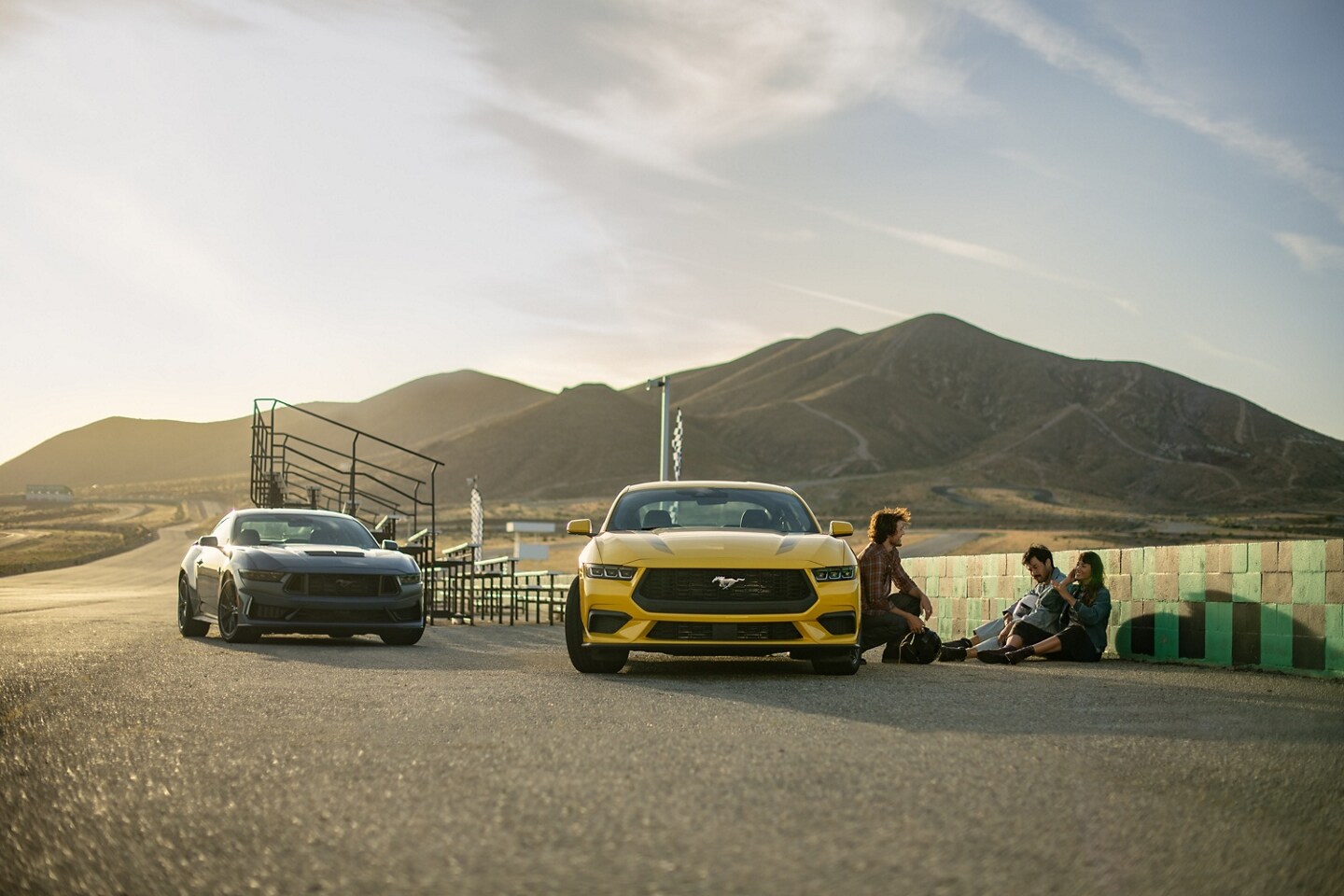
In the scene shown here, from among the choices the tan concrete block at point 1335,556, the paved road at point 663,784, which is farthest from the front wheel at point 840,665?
the tan concrete block at point 1335,556

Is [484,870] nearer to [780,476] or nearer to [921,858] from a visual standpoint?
[921,858]

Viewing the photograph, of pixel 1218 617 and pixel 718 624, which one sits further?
pixel 1218 617

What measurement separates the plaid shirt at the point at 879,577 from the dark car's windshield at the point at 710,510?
0.77 meters

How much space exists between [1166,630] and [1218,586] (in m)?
0.95

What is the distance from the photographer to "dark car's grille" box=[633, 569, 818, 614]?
35.9 ft

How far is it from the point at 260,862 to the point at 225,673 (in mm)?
6881

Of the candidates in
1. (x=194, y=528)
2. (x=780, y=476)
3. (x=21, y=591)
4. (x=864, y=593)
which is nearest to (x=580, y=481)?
(x=780, y=476)

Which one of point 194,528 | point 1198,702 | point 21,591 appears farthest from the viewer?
point 194,528

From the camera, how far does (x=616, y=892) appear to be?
3.90 m

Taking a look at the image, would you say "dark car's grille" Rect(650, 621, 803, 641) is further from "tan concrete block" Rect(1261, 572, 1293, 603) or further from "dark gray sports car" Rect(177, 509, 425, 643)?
"dark gray sports car" Rect(177, 509, 425, 643)

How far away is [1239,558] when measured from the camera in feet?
→ 39.0

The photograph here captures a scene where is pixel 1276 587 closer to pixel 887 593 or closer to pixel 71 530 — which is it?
pixel 887 593

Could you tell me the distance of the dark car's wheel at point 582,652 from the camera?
11.1 meters

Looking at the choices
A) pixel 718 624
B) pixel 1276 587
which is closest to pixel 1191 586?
pixel 1276 587
